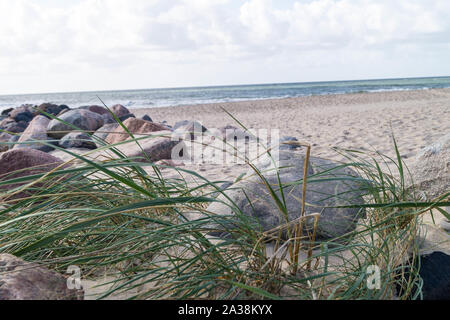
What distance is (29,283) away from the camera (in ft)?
3.26

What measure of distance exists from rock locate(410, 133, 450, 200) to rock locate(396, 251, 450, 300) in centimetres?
74

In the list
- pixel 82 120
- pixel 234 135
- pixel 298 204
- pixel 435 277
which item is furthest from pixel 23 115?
pixel 435 277

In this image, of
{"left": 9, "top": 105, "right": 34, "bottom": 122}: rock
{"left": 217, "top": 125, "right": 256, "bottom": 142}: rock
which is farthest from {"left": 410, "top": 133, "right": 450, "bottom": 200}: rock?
{"left": 9, "top": 105, "right": 34, "bottom": 122}: rock

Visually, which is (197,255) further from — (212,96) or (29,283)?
(212,96)

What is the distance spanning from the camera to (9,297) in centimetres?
93

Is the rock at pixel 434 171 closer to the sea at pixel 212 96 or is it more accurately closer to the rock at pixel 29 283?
the rock at pixel 29 283

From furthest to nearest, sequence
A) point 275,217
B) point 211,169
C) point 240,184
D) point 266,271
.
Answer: point 211,169 < point 240,184 < point 275,217 < point 266,271

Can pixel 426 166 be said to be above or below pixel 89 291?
above

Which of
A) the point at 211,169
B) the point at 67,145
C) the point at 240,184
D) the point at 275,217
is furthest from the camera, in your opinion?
the point at 67,145

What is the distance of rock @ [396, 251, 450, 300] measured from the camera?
3.91 ft
